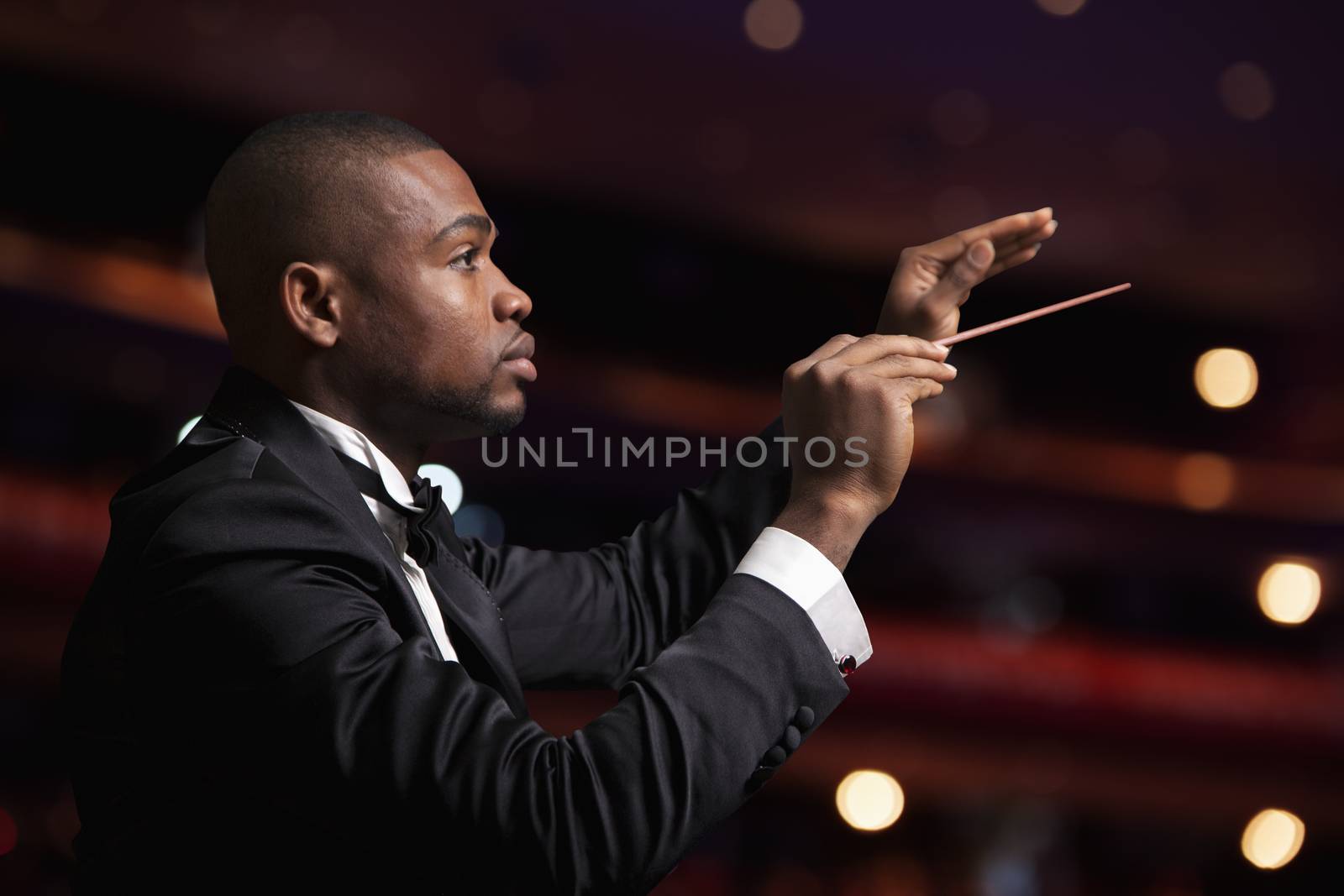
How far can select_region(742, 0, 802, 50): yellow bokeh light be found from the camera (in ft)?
13.8

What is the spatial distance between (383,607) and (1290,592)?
20.6ft

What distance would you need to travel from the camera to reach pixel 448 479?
6.33 m

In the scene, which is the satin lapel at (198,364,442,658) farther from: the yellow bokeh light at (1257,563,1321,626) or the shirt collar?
the yellow bokeh light at (1257,563,1321,626)

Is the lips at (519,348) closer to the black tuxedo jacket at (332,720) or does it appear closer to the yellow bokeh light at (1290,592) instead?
the black tuxedo jacket at (332,720)

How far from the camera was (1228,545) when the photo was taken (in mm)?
6750

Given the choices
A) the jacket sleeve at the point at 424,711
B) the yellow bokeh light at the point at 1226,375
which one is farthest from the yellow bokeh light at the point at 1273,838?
the jacket sleeve at the point at 424,711

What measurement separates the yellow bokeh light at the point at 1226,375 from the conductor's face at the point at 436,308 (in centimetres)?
632

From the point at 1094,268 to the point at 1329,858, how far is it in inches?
109

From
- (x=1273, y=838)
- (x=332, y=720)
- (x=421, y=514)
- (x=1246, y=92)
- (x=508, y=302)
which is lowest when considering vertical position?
(x=332, y=720)

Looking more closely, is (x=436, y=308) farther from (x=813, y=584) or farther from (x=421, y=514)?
(x=813, y=584)

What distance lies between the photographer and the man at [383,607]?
893 mm

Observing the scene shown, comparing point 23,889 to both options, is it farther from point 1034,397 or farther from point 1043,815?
point 1034,397

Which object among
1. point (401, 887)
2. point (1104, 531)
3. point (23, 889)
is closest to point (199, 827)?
point (401, 887)

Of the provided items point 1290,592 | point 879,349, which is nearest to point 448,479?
point 1290,592
